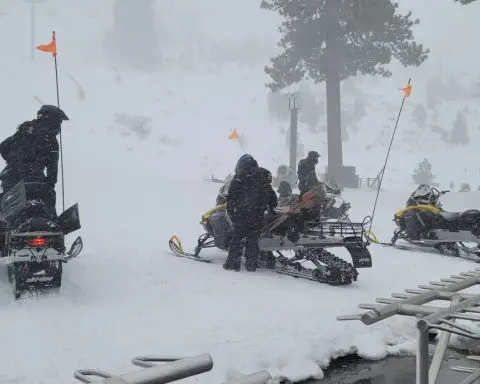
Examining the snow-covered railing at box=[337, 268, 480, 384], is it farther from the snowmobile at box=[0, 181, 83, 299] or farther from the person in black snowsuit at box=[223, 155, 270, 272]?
the person in black snowsuit at box=[223, 155, 270, 272]

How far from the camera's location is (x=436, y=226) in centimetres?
996

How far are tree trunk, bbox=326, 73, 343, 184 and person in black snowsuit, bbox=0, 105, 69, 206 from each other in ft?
62.8

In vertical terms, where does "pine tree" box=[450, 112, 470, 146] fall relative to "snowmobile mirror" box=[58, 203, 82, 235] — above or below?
above

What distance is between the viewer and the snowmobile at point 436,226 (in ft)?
30.6

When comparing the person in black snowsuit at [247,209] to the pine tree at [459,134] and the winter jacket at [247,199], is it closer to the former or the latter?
the winter jacket at [247,199]

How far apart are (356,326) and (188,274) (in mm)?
2960

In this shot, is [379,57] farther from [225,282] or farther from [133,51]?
[133,51]

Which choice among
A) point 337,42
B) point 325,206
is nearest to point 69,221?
point 325,206

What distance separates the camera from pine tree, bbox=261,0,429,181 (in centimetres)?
2312

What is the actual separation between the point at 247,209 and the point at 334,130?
18.2 metres

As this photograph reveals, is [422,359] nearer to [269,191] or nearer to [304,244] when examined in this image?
[304,244]

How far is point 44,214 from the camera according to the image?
564 cm

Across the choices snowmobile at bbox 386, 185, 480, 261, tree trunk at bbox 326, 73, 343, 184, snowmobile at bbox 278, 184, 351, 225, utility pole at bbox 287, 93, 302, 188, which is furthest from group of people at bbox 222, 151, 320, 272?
utility pole at bbox 287, 93, 302, 188

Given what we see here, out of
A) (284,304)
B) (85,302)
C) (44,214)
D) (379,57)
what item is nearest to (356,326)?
(284,304)
